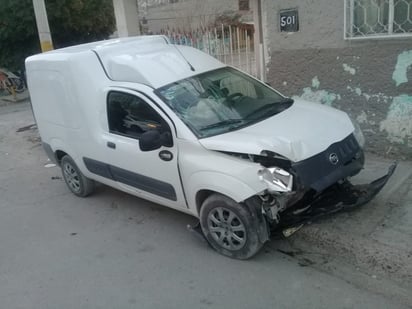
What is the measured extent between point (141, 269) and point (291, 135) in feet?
5.91

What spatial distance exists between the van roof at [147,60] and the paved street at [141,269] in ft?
5.29

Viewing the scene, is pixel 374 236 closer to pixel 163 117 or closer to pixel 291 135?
pixel 291 135

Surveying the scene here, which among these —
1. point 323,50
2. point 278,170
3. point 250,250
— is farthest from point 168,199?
point 323,50

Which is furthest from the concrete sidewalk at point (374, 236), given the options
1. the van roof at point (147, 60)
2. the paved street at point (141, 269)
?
the van roof at point (147, 60)

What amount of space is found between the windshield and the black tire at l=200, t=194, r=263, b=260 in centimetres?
64

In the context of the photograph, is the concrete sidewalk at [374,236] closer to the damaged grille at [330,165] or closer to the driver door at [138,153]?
the damaged grille at [330,165]

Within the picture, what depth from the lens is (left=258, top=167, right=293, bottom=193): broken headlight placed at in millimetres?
3254

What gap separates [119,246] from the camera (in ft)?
13.9

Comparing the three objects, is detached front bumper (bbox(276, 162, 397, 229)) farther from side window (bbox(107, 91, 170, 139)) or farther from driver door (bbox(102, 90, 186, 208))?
side window (bbox(107, 91, 170, 139))

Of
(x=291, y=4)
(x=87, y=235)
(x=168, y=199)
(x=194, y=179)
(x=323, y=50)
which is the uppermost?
(x=291, y=4)

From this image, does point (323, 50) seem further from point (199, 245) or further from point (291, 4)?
point (199, 245)

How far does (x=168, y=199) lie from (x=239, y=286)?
3.87 ft

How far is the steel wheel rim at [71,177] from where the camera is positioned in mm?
5534

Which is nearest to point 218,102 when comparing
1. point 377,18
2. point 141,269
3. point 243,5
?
point 141,269
